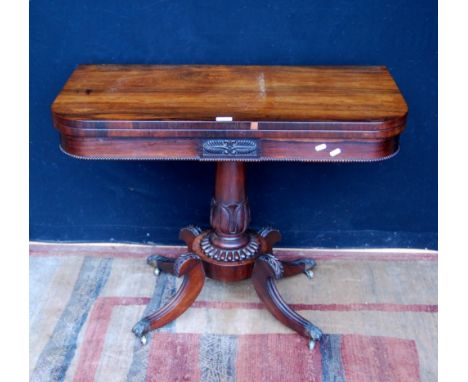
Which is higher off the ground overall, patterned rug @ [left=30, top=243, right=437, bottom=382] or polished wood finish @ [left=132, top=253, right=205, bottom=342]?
polished wood finish @ [left=132, top=253, right=205, bottom=342]

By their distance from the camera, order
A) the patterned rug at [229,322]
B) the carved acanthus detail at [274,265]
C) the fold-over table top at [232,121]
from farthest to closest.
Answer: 1. the carved acanthus detail at [274,265]
2. the patterned rug at [229,322]
3. the fold-over table top at [232,121]

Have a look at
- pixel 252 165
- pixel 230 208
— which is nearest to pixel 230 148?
pixel 230 208

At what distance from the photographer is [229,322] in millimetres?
2229

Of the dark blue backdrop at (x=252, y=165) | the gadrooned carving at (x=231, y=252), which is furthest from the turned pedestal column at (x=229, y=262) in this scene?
the dark blue backdrop at (x=252, y=165)

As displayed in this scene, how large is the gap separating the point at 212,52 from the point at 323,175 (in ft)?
2.15

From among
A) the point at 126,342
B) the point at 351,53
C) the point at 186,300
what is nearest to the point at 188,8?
the point at 351,53

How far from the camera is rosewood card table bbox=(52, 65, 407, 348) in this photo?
5.58 ft

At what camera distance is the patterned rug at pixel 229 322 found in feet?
6.68

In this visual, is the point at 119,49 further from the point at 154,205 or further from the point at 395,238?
the point at 395,238

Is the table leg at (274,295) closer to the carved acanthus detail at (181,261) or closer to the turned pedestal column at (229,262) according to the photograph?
the turned pedestal column at (229,262)

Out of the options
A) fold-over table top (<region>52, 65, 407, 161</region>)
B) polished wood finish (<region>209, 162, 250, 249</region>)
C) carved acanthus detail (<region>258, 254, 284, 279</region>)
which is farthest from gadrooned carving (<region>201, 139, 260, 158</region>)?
carved acanthus detail (<region>258, 254, 284, 279</region>)

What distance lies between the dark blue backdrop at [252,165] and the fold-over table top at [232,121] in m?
0.36

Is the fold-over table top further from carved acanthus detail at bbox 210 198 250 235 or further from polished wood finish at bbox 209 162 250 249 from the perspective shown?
carved acanthus detail at bbox 210 198 250 235

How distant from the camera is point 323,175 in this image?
2447 millimetres
